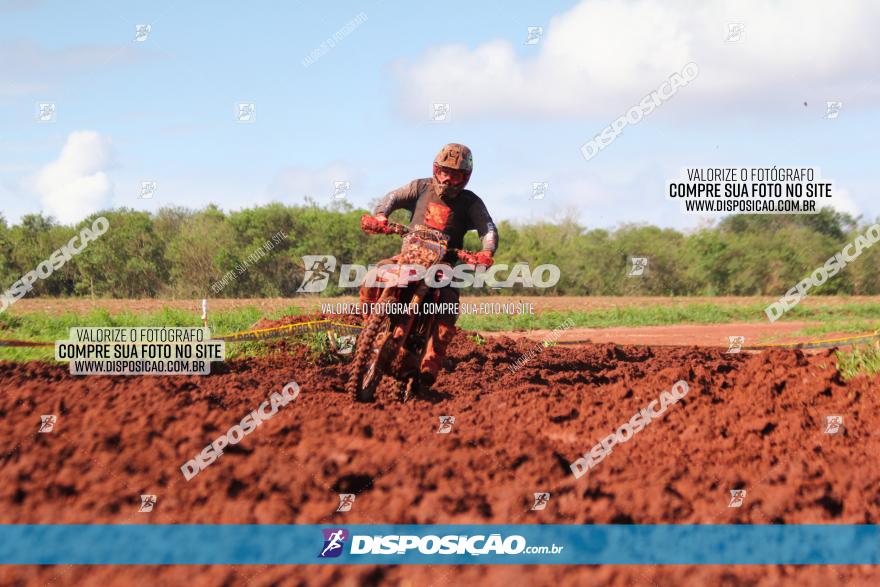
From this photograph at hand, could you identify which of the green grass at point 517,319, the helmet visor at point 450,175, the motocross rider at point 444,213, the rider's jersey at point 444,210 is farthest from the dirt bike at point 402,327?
the green grass at point 517,319

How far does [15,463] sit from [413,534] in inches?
99.0

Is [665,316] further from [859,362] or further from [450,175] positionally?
[450,175]

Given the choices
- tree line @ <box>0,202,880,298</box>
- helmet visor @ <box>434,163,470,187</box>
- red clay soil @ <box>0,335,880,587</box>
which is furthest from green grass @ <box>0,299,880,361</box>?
tree line @ <box>0,202,880,298</box>

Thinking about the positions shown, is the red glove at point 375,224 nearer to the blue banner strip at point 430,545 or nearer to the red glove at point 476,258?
the red glove at point 476,258

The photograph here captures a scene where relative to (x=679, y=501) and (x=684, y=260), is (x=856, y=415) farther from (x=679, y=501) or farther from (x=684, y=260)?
(x=684, y=260)

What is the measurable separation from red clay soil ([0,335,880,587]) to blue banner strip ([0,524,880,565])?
0.09 meters

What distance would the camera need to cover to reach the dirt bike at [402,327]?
8438 mm

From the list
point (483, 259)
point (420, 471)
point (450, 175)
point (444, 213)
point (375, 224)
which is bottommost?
point (420, 471)

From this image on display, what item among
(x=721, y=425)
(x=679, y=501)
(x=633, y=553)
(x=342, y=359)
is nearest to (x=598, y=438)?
(x=721, y=425)

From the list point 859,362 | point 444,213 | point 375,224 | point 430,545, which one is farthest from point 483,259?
point 859,362

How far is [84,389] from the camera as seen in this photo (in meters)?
7.99

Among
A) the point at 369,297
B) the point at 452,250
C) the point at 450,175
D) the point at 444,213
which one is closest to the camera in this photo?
the point at 369,297

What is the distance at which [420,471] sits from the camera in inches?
212

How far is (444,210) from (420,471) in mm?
4298
